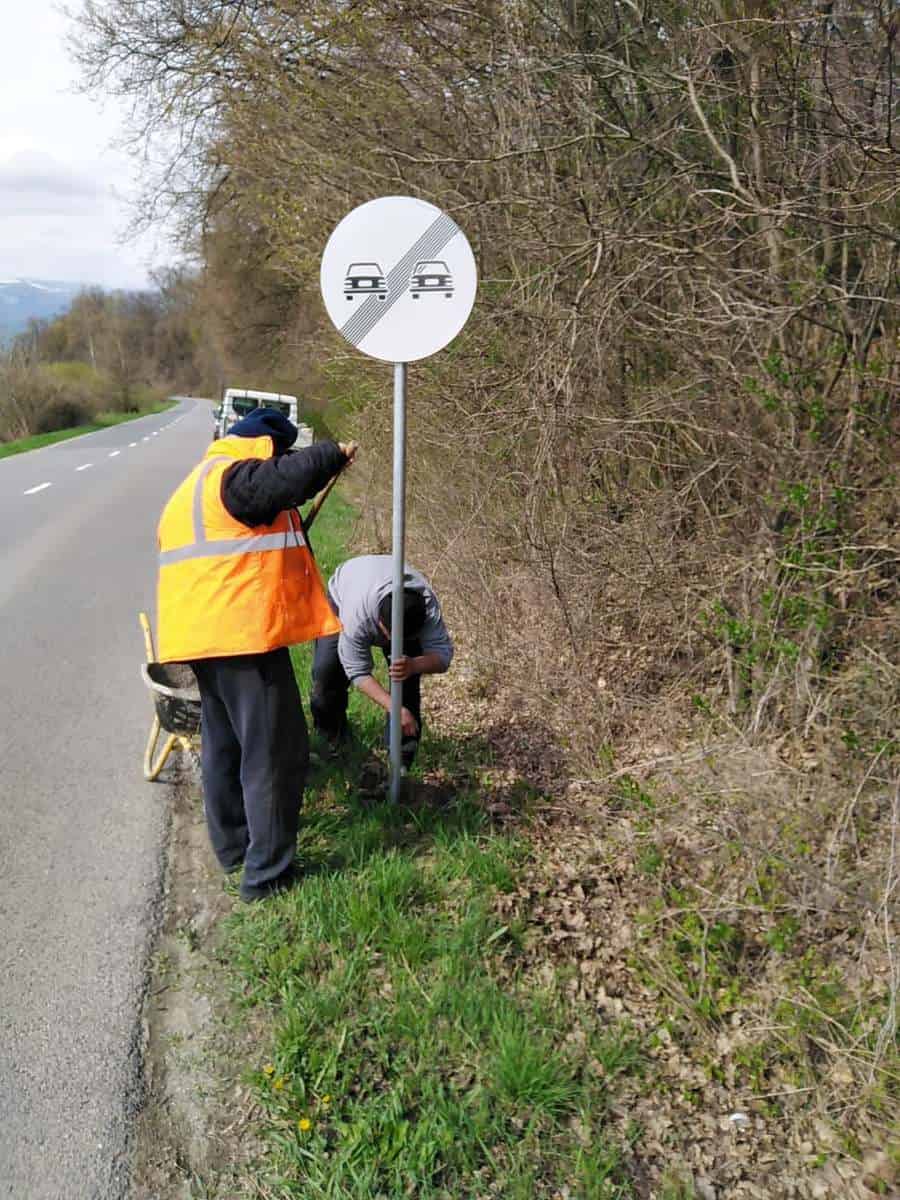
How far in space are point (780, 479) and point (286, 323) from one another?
65.8ft

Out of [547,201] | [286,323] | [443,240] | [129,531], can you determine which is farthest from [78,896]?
[286,323]

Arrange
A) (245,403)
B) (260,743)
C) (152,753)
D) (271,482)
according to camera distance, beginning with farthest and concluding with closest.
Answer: (245,403) < (152,753) < (260,743) < (271,482)

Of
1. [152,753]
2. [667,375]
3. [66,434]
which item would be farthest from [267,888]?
[66,434]

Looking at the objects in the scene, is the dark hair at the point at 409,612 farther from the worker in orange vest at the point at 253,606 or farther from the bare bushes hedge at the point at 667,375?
the bare bushes hedge at the point at 667,375

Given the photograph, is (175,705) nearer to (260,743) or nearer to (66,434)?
(260,743)

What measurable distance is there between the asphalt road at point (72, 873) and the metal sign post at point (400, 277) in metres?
2.50

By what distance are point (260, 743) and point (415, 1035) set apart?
1.22 meters

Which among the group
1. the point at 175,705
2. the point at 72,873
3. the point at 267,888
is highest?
the point at 175,705

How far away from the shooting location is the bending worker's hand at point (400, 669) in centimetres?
438

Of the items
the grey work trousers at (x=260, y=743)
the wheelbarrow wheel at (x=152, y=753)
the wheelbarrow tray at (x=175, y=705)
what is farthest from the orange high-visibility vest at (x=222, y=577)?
the wheelbarrow wheel at (x=152, y=753)

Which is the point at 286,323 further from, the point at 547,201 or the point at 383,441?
the point at 547,201

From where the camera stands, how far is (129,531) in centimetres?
1273

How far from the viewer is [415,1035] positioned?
313cm

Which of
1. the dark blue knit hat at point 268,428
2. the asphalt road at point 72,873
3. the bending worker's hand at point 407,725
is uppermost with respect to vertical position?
the dark blue knit hat at point 268,428
